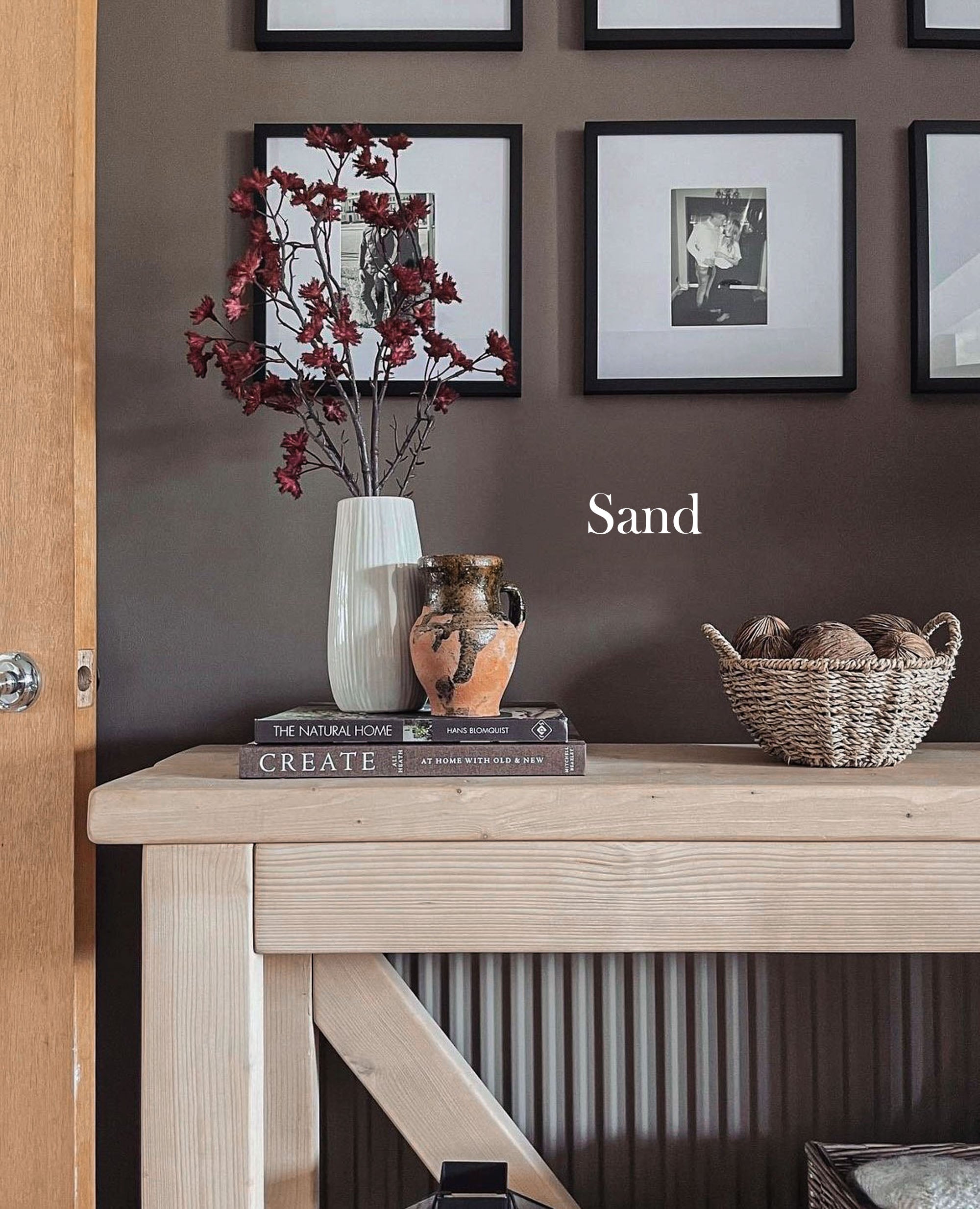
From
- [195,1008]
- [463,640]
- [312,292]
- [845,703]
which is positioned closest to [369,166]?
[312,292]

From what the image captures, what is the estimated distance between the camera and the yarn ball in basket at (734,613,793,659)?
97cm

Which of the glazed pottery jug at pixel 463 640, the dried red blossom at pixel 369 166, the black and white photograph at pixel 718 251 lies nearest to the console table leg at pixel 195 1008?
the glazed pottery jug at pixel 463 640

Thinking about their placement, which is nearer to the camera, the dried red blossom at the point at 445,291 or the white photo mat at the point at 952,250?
the dried red blossom at the point at 445,291

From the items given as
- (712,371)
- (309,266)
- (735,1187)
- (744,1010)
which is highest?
(309,266)

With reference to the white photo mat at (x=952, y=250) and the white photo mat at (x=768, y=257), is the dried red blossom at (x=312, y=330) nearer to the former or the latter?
the white photo mat at (x=768, y=257)

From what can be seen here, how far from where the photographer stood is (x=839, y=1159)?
3.48 ft

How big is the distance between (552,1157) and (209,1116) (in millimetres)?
514

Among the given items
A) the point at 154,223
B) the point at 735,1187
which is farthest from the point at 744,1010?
the point at 154,223

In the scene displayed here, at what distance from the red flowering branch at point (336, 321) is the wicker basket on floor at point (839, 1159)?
0.85m

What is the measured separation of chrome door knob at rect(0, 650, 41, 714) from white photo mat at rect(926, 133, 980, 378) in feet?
3.61

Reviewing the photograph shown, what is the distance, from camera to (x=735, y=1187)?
3.87 ft

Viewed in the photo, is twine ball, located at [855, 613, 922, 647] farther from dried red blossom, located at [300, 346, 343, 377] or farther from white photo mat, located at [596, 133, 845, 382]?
dried red blossom, located at [300, 346, 343, 377]

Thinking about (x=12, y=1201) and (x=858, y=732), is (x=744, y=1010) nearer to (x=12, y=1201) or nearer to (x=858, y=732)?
(x=858, y=732)

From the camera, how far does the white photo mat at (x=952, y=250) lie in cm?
120
